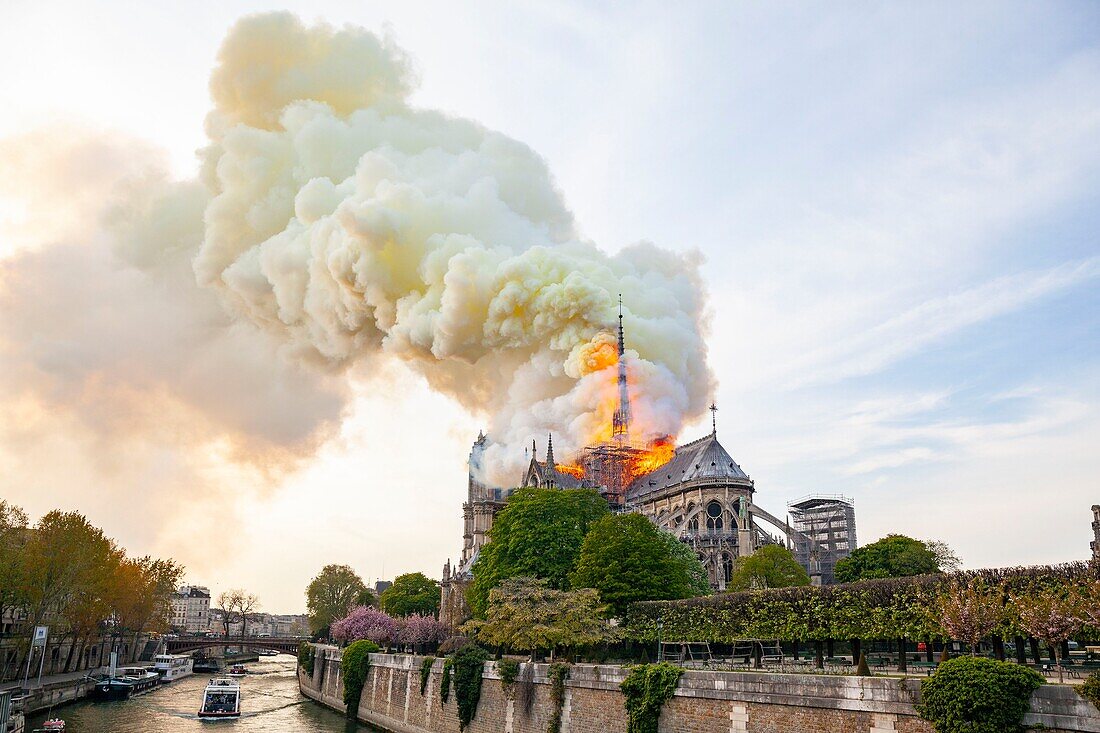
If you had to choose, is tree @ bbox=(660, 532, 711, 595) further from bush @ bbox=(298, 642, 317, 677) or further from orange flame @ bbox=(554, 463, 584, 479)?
orange flame @ bbox=(554, 463, 584, 479)

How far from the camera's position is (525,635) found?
108 feet

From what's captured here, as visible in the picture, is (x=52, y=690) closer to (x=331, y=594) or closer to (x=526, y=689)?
(x=526, y=689)

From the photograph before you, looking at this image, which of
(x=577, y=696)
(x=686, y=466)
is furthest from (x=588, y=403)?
(x=577, y=696)

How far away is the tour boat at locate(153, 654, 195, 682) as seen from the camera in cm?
7444

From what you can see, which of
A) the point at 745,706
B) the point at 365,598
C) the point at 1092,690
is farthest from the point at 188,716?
the point at 365,598

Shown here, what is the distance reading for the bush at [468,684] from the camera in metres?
33.5

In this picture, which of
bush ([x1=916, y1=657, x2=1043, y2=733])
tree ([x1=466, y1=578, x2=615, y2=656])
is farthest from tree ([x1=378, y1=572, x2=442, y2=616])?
bush ([x1=916, y1=657, x2=1043, y2=733])

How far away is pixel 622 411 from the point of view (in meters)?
78.1

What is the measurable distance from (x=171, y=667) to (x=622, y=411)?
45.5 metres

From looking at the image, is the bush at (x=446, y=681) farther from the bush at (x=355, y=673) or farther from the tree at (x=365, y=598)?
the tree at (x=365, y=598)

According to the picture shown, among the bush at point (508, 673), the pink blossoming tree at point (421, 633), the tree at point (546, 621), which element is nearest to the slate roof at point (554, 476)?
the pink blossoming tree at point (421, 633)

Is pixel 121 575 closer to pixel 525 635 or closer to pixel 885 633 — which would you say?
pixel 525 635

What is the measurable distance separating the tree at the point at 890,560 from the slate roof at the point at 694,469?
14915 mm

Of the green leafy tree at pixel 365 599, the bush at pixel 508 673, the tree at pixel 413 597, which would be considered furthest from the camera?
the green leafy tree at pixel 365 599
